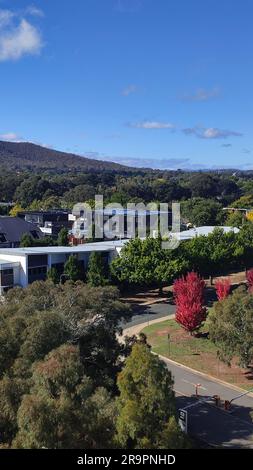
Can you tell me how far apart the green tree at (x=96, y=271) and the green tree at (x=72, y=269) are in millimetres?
1020

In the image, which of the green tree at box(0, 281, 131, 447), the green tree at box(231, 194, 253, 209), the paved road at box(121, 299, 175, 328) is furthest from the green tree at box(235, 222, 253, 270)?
the green tree at box(231, 194, 253, 209)

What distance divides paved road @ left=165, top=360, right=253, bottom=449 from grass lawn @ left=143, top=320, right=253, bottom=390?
3.28ft

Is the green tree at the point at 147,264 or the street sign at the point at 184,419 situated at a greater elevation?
the green tree at the point at 147,264

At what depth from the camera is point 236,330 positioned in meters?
26.1

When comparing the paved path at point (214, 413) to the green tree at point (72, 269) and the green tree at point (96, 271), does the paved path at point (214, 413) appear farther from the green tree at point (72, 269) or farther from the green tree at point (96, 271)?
the green tree at point (72, 269)

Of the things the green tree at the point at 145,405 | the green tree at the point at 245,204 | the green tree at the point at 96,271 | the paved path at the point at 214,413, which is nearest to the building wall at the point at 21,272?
the green tree at the point at 96,271

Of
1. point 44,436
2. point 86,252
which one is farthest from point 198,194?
point 44,436

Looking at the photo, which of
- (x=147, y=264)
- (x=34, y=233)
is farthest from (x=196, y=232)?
(x=147, y=264)

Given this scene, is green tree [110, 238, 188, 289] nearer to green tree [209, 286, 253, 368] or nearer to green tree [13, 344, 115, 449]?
green tree [209, 286, 253, 368]

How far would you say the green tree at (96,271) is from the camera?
44250 millimetres

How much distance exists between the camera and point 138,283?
47469mm

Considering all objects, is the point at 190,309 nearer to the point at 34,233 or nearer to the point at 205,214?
the point at 34,233
